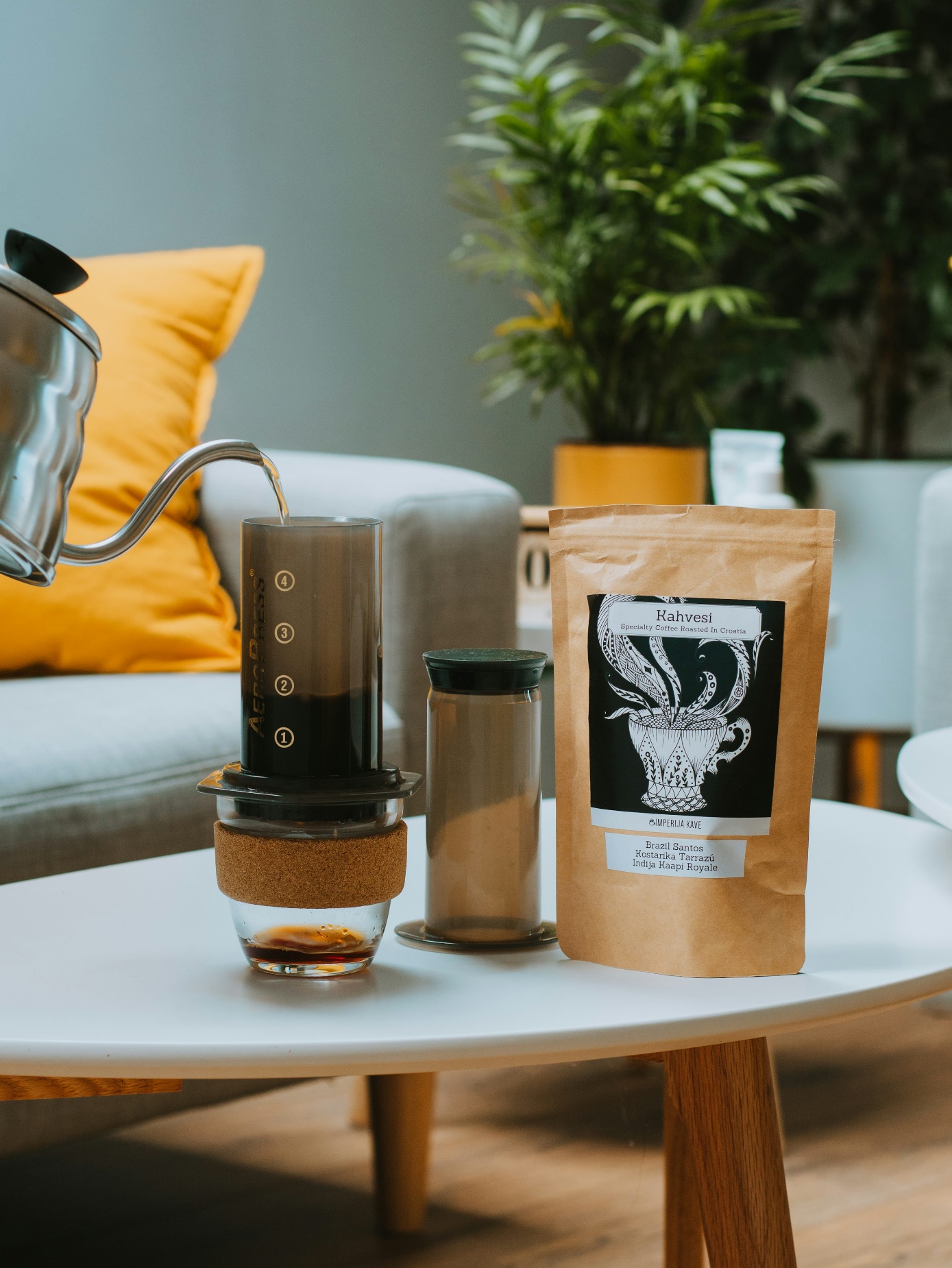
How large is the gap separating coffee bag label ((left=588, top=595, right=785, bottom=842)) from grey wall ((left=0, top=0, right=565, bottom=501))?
5.40 ft

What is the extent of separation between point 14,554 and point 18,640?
85 centimetres

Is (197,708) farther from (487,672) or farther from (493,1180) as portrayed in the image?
(487,672)

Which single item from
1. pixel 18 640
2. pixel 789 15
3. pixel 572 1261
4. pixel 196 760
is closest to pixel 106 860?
pixel 196 760

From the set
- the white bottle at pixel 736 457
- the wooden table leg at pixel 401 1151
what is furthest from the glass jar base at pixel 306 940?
the white bottle at pixel 736 457

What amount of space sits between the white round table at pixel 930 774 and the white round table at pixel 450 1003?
42 mm

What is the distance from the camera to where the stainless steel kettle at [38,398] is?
0.51 m

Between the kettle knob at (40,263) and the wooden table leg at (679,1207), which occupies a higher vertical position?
the kettle knob at (40,263)

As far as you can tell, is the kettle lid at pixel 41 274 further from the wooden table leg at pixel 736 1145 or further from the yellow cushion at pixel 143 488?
the yellow cushion at pixel 143 488

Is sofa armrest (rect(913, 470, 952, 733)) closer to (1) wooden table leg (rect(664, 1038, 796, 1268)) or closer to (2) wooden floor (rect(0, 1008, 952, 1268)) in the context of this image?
(2) wooden floor (rect(0, 1008, 952, 1268))

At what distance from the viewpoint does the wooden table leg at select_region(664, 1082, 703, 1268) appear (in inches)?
38.5

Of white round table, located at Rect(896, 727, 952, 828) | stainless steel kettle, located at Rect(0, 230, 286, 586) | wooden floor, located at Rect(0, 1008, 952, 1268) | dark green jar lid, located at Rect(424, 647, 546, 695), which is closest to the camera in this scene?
stainless steel kettle, located at Rect(0, 230, 286, 586)

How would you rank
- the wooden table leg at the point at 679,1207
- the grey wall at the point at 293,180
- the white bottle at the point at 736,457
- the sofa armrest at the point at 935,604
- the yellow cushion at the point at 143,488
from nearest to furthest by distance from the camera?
the wooden table leg at the point at 679,1207, the yellow cushion at the point at 143,488, the sofa armrest at the point at 935,604, the white bottle at the point at 736,457, the grey wall at the point at 293,180

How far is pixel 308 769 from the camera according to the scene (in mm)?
603

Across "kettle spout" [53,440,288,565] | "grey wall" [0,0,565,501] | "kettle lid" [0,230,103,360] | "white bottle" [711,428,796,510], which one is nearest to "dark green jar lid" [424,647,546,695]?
"kettle spout" [53,440,288,565]
